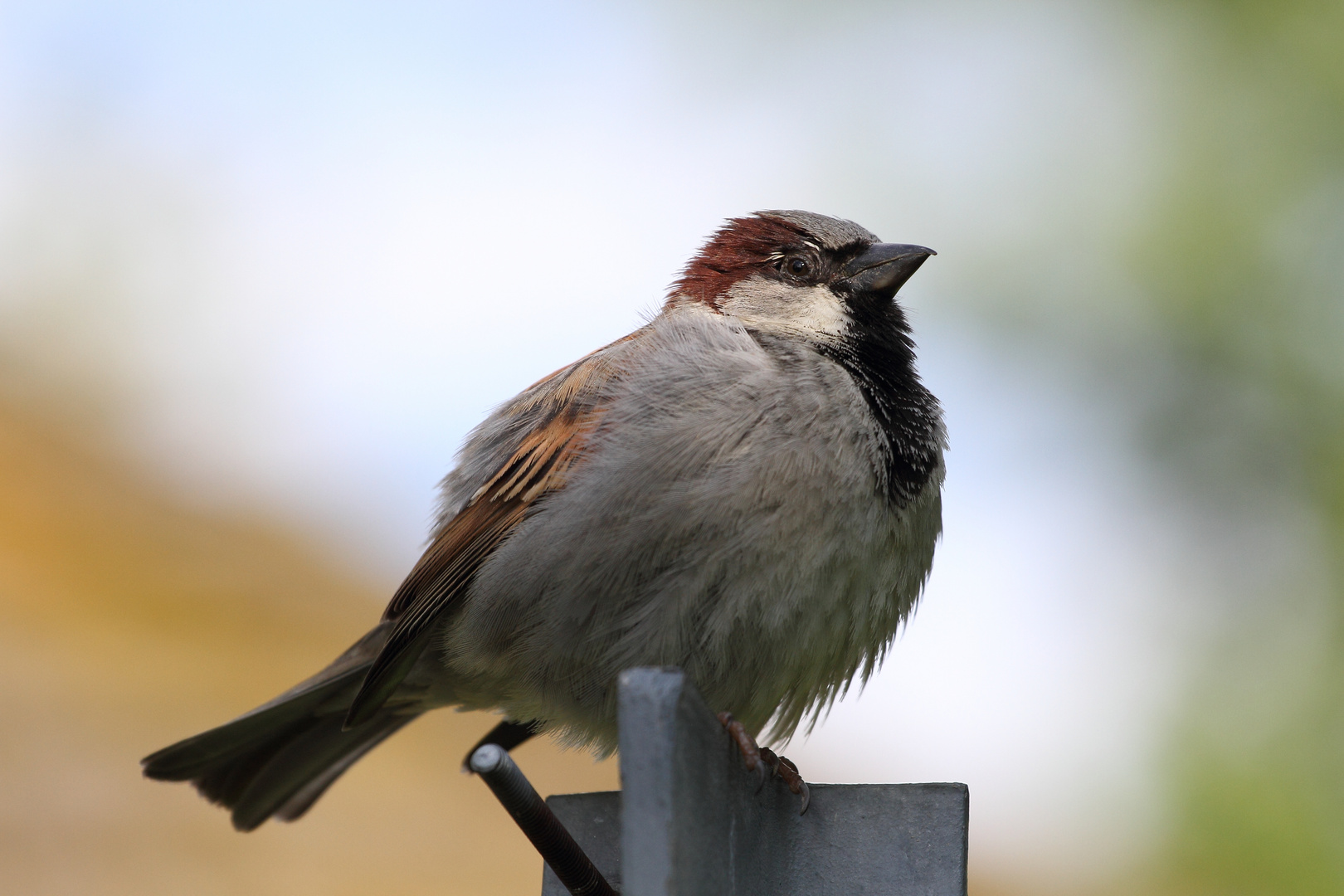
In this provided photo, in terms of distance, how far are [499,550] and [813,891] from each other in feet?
3.69

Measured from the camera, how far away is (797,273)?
304 cm

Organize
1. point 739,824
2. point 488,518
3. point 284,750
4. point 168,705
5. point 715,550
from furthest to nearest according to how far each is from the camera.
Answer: point 168,705 → point 284,750 → point 488,518 → point 715,550 → point 739,824

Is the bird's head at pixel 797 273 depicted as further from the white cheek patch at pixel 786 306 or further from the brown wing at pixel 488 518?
the brown wing at pixel 488 518

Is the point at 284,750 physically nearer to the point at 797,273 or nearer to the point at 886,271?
the point at 797,273

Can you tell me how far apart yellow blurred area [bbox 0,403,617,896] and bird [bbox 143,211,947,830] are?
3336 mm

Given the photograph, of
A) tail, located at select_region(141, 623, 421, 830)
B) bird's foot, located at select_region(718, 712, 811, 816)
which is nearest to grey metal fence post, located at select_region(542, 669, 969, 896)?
bird's foot, located at select_region(718, 712, 811, 816)

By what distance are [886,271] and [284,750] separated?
75.8 inches

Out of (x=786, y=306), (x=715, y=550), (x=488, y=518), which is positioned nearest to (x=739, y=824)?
(x=715, y=550)

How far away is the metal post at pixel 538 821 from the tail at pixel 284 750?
4.29 feet

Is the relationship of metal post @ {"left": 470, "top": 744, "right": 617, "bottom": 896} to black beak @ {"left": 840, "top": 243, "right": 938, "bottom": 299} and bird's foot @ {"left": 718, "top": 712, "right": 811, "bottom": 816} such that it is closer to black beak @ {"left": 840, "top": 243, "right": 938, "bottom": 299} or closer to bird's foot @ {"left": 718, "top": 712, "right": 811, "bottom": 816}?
bird's foot @ {"left": 718, "top": 712, "right": 811, "bottom": 816}

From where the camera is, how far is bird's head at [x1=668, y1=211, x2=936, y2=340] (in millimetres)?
2910

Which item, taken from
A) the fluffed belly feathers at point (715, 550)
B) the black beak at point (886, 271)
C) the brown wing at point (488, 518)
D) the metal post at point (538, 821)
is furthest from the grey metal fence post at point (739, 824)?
the black beak at point (886, 271)

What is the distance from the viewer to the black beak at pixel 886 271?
2.94m

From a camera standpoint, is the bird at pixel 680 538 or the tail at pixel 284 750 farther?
the tail at pixel 284 750
